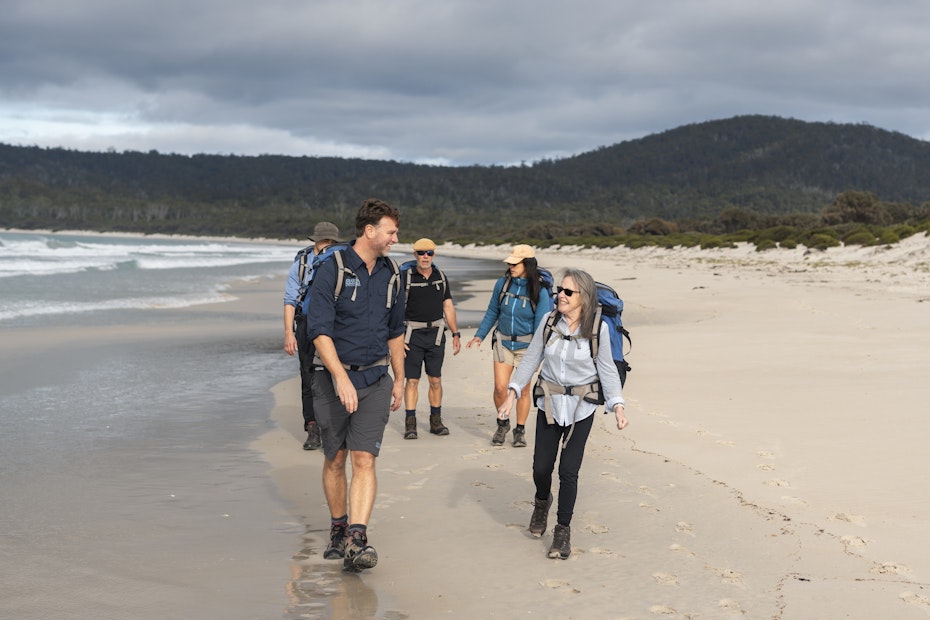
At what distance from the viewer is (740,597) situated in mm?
4551

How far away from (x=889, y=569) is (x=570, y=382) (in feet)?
6.67

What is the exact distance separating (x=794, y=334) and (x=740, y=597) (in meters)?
10.1

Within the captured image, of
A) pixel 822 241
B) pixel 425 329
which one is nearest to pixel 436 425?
pixel 425 329

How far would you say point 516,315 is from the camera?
7.87 metres

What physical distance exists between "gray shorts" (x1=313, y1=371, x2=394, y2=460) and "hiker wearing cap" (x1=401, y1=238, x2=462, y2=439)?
3295 millimetres

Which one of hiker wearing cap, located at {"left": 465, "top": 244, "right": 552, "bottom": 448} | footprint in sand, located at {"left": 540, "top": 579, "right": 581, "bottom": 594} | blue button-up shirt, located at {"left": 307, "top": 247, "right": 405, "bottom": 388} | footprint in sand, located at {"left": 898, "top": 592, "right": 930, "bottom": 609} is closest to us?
footprint in sand, located at {"left": 898, "top": 592, "right": 930, "bottom": 609}

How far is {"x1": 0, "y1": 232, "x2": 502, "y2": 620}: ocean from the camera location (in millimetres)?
4688

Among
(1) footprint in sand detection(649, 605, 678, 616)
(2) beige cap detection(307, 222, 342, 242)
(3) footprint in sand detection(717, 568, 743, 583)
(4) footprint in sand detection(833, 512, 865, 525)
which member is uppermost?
(2) beige cap detection(307, 222, 342, 242)

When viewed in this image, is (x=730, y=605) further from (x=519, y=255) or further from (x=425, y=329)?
(x=425, y=329)

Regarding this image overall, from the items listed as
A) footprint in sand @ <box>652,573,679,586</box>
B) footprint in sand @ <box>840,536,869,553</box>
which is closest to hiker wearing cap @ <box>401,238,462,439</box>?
footprint in sand @ <box>652,573,679,586</box>

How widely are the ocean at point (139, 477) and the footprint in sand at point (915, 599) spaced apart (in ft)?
10.5

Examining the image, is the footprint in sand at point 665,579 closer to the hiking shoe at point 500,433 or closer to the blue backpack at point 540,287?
the hiking shoe at point 500,433

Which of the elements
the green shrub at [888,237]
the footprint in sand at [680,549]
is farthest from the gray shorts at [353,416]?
the green shrub at [888,237]

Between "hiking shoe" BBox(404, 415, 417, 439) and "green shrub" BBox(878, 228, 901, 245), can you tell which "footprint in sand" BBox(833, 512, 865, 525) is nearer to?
"hiking shoe" BBox(404, 415, 417, 439)
